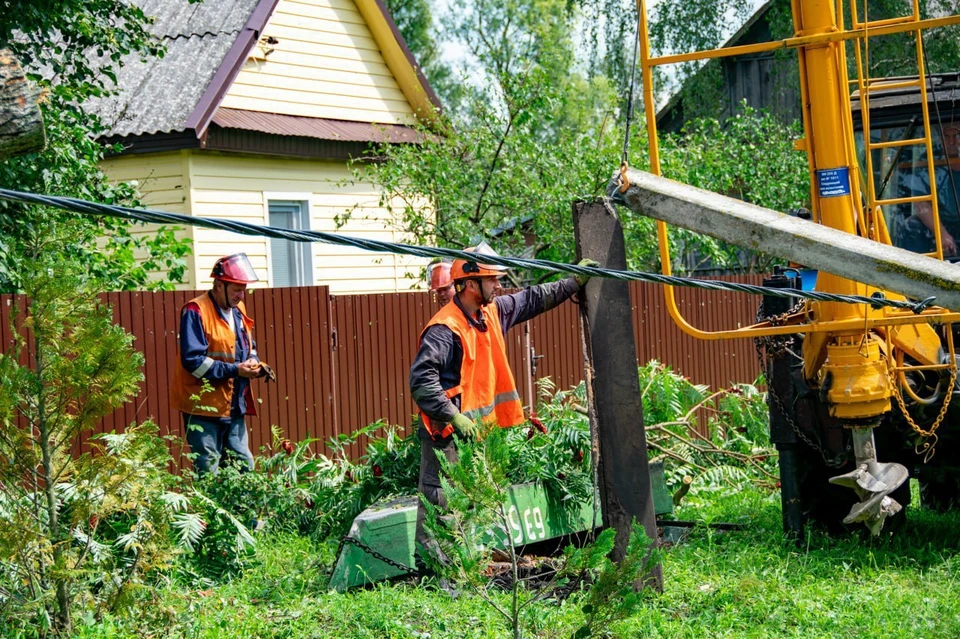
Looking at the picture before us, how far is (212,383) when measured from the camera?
7898 mm

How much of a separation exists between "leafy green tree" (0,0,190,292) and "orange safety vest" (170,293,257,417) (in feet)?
3.45

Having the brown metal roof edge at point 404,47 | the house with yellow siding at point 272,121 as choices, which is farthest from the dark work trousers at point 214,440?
the brown metal roof edge at point 404,47

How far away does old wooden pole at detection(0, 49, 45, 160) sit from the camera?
312cm

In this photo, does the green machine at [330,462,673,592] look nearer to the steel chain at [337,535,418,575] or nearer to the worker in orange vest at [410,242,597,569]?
the steel chain at [337,535,418,575]

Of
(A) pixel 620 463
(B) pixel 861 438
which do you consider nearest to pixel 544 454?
(A) pixel 620 463

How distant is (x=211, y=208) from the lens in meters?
14.1

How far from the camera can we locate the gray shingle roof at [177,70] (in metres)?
13.5

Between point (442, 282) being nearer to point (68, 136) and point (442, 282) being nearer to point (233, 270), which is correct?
point (233, 270)

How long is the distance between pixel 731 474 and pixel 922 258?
15.2 feet

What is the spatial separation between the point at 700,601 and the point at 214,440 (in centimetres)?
378

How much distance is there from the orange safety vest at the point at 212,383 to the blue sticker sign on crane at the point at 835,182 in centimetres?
428

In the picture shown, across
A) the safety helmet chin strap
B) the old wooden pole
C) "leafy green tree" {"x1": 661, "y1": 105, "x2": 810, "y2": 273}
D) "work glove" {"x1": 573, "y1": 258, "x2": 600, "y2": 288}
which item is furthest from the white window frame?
the old wooden pole

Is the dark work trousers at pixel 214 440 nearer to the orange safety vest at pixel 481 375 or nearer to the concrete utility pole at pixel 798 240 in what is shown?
the orange safety vest at pixel 481 375

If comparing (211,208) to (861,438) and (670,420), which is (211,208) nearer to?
(670,420)
